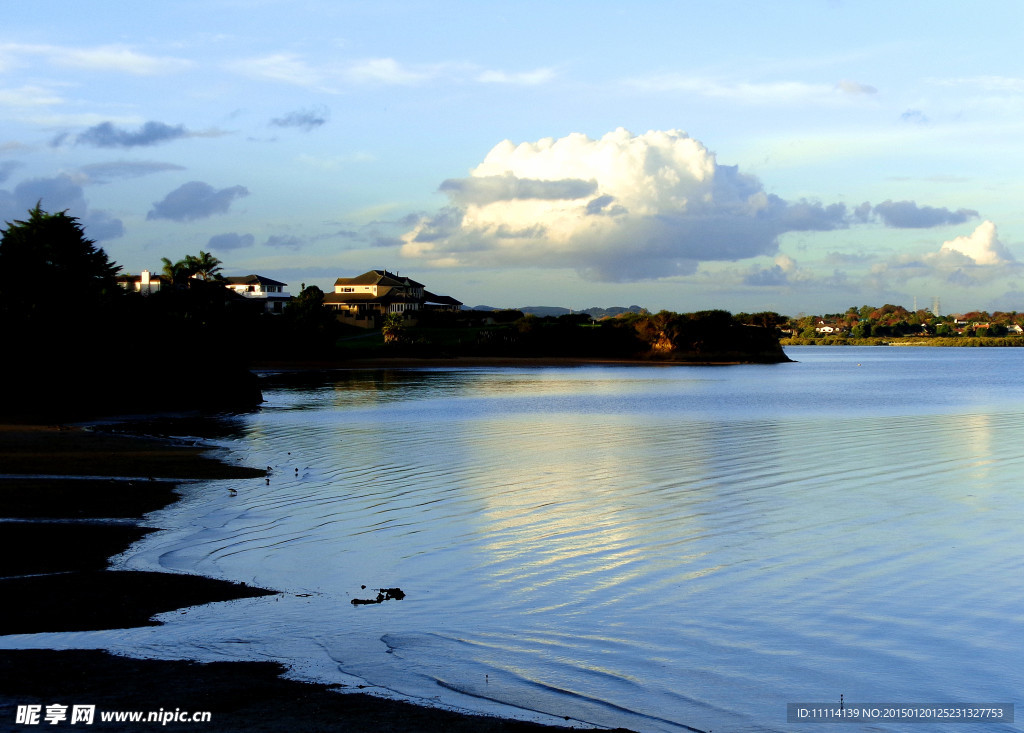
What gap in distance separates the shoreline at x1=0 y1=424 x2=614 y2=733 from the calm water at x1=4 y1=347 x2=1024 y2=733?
25.0 inches

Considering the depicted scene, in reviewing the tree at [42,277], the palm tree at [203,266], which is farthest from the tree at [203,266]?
the tree at [42,277]

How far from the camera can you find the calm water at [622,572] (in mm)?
11062

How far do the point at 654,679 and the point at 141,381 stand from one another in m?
49.6

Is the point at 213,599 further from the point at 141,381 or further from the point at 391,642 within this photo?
the point at 141,381

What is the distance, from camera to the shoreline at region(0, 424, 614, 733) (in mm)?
8719

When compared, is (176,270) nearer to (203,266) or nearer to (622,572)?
(203,266)

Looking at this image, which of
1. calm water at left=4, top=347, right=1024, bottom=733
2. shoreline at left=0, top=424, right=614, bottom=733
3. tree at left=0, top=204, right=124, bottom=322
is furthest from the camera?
tree at left=0, top=204, right=124, bottom=322

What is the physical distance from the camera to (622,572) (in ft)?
55.6

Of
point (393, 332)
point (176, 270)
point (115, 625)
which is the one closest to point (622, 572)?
point (115, 625)

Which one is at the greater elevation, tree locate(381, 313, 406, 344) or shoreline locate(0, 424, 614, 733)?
tree locate(381, 313, 406, 344)

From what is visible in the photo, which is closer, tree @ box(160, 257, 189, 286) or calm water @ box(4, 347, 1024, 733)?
calm water @ box(4, 347, 1024, 733)

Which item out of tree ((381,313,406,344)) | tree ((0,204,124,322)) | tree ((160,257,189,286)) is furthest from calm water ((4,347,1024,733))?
tree ((381,313,406,344))

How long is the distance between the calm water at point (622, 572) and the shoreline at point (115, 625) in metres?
0.63

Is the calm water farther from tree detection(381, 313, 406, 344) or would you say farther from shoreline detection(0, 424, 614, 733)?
tree detection(381, 313, 406, 344)
